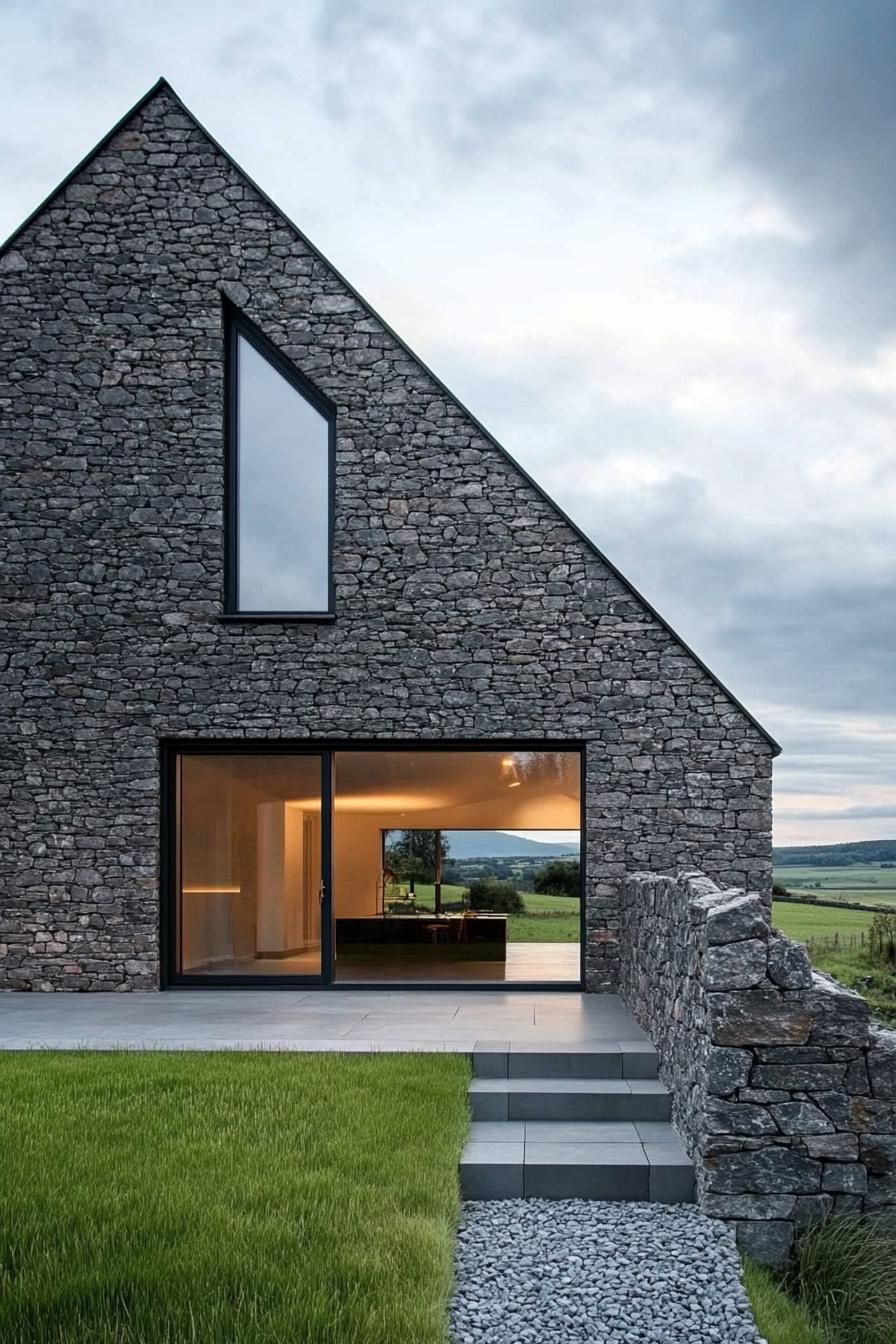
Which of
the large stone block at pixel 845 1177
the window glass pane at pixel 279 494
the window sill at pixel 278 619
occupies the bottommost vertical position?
the large stone block at pixel 845 1177

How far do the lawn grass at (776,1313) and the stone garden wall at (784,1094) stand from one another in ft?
1.30

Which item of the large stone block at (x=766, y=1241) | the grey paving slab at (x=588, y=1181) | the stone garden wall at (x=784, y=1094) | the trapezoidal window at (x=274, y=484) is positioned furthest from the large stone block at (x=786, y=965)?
the trapezoidal window at (x=274, y=484)

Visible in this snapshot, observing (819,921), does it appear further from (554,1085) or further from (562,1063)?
(554,1085)

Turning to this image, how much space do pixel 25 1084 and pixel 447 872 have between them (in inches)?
221

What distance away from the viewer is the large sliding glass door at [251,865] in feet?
37.9

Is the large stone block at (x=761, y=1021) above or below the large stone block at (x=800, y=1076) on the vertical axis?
above

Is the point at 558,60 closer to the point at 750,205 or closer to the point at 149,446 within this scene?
the point at 750,205

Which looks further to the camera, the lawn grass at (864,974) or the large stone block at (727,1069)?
the lawn grass at (864,974)

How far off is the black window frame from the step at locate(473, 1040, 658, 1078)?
5.20 meters

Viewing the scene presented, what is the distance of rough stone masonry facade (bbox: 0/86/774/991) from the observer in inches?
447

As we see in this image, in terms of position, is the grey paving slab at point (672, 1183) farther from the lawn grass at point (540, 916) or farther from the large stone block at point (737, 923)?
the lawn grass at point (540, 916)

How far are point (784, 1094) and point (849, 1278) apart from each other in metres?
0.85

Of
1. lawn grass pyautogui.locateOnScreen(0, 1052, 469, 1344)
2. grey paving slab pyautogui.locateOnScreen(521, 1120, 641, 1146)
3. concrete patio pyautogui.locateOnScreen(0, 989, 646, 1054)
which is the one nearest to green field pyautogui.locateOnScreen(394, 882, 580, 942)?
concrete patio pyautogui.locateOnScreen(0, 989, 646, 1054)

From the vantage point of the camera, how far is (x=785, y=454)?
83.3ft
